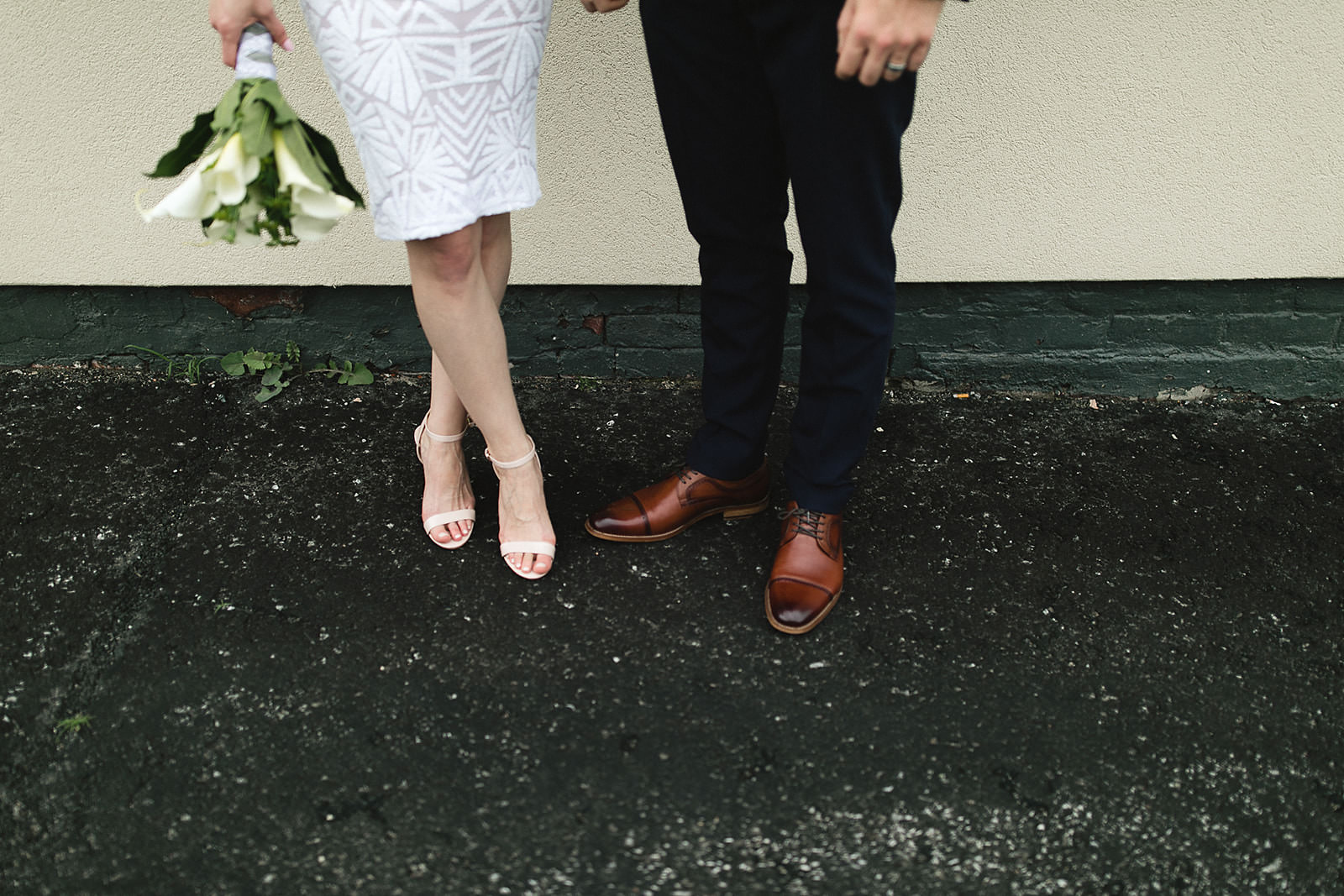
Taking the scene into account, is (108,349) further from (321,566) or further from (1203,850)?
(1203,850)

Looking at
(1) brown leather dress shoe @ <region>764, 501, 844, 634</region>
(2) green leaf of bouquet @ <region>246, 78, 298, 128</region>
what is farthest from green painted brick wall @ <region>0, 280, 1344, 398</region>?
(2) green leaf of bouquet @ <region>246, 78, 298, 128</region>

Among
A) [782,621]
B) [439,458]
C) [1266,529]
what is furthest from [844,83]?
[1266,529]

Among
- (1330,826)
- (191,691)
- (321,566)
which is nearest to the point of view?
(1330,826)

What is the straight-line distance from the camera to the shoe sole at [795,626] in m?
1.87

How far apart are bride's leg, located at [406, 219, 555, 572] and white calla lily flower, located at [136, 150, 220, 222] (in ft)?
1.15

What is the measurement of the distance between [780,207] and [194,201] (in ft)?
3.46

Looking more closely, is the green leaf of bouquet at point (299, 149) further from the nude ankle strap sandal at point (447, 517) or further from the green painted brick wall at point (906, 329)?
the green painted brick wall at point (906, 329)

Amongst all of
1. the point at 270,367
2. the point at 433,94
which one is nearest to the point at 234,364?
the point at 270,367

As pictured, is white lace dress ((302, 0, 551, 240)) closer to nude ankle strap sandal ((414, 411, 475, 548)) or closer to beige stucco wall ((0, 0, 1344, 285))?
nude ankle strap sandal ((414, 411, 475, 548))

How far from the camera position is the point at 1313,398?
2.78m

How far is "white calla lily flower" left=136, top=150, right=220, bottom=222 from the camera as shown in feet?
4.72

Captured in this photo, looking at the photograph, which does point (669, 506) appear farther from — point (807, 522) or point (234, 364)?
point (234, 364)

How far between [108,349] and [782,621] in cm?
221

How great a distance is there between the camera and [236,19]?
1.55 meters
